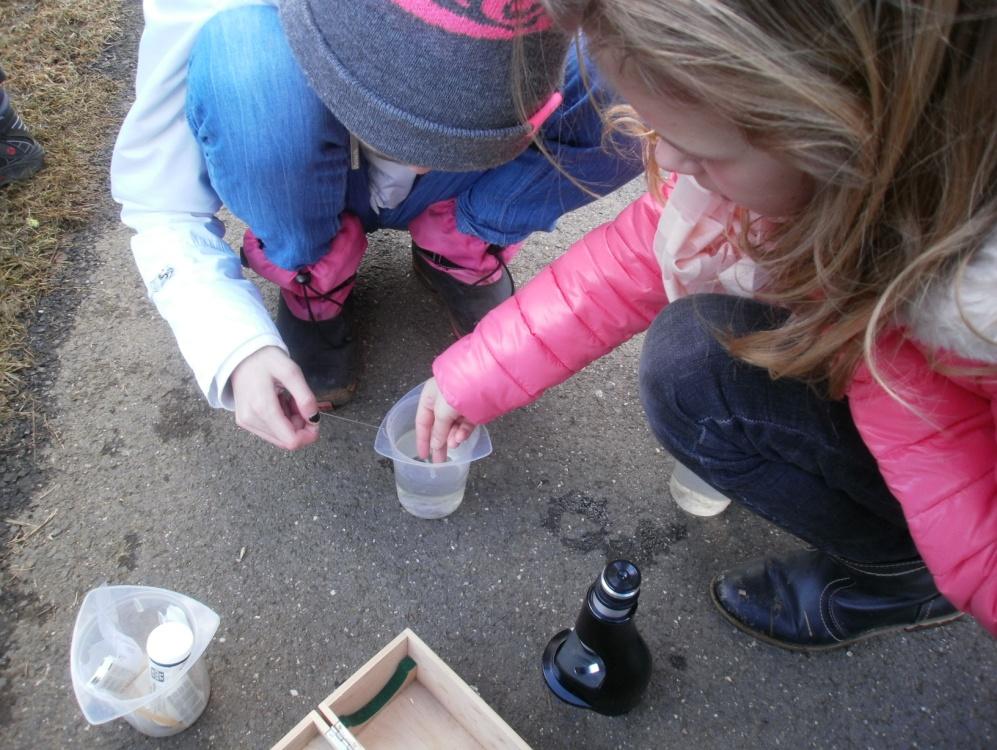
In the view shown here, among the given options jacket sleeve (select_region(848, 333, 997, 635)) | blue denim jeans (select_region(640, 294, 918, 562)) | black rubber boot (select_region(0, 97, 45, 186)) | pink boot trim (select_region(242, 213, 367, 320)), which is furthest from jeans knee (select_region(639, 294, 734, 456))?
black rubber boot (select_region(0, 97, 45, 186))

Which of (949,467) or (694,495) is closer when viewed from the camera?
(949,467)

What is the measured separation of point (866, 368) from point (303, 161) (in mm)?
778

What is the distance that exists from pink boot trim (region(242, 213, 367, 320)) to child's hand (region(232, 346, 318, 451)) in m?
0.29

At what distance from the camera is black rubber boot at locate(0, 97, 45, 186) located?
5.19ft

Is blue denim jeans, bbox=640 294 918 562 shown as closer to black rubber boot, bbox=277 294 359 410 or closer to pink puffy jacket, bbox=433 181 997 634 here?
pink puffy jacket, bbox=433 181 997 634

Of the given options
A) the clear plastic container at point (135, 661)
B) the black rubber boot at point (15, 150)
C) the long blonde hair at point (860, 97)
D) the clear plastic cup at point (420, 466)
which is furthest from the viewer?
the black rubber boot at point (15, 150)

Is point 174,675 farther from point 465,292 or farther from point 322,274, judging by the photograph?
point 465,292

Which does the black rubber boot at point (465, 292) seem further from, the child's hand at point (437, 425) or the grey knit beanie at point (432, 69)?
the grey knit beanie at point (432, 69)

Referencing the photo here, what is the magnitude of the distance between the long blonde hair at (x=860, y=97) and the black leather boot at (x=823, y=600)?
57 centimetres

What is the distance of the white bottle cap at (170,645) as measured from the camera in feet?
2.96

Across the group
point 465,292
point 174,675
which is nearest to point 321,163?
point 465,292

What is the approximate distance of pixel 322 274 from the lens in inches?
51.0

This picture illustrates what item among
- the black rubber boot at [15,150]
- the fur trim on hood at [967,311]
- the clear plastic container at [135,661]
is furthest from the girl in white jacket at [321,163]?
the black rubber boot at [15,150]

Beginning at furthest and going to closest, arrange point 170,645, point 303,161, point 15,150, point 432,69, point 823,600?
point 15,150 < point 823,600 < point 303,161 < point 170,645 < point 432,69
